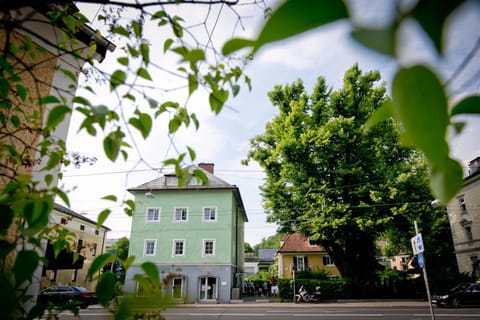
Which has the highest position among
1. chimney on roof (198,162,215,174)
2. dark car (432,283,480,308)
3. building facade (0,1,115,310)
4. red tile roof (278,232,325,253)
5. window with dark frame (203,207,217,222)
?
chimney on roof (198,162,215,174)

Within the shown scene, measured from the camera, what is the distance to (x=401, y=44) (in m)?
0.28

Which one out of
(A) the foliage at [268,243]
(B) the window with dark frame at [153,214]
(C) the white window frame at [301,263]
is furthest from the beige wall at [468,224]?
(A) the foliage at [268,243]

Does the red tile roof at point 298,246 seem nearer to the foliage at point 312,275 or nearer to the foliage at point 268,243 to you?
the foliage at point 312,275

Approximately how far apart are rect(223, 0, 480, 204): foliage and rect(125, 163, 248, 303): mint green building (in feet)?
74.5

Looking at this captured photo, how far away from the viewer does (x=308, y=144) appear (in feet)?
59.7

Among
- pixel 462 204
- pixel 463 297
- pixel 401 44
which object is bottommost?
pixel 463 297

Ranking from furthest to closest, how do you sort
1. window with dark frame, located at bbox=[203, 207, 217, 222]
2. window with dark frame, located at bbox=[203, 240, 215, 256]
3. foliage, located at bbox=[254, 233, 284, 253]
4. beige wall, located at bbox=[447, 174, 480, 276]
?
foliage, located at bbox=[254, 233, 284, 253] < window with dark frame, located at bbox=[203, 207, 217, 222] < window with dark frame, located at bbox=[203, 240, 215, 256] < beige wall, located at bbox=[447, 174, 480, 276]

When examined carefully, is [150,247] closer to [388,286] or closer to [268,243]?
[388,286]

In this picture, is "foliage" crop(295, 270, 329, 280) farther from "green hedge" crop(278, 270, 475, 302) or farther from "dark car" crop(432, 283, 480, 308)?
"dark car" crop(432, 283, 480, 308)

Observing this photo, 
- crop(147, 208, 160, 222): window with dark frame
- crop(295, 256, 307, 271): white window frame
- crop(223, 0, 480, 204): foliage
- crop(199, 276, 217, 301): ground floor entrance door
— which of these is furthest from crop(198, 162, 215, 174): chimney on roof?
crop(223, 0, 480, 204): foliage

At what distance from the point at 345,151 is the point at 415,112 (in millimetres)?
19506

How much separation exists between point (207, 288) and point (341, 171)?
1363 cm

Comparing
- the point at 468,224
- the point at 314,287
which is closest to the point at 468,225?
the point at 468,224

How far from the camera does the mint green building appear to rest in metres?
23.0
